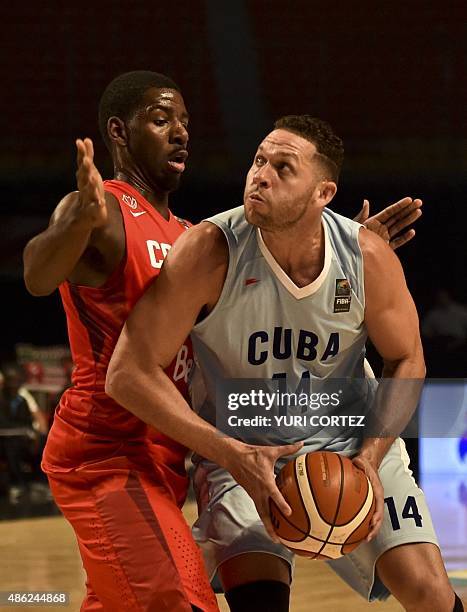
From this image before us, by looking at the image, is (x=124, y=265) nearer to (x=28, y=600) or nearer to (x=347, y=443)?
(x=347, y=443)

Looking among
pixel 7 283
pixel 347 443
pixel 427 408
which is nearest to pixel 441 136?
pixel 427 408

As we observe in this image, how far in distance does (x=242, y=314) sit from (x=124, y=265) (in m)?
0.34

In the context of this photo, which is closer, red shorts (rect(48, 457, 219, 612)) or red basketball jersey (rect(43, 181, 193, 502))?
red shorts (rect(48, 457, 219, 612))

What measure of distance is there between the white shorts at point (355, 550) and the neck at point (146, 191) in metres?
0.77

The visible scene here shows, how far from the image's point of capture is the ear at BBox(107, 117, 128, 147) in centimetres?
290

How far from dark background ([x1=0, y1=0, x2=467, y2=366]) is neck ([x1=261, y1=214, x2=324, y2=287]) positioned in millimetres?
5701

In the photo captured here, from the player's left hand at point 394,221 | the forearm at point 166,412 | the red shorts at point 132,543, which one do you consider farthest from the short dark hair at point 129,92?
the red shorts at point 132,543

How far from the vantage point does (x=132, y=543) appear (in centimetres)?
243

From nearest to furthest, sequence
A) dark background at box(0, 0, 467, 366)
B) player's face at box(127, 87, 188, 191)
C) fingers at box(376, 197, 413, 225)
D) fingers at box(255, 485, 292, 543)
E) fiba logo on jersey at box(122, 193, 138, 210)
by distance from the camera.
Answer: fingers at box(255, 485, 292, 543) → fiba logo on jersey at box(122, 193, 138, 210) → player's face at box(127, 87, 188, 191) → fingers at box(376, 197, 413, 225) → dark background at box(0, 0, 467, 366)

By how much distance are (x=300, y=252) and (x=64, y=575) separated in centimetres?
298

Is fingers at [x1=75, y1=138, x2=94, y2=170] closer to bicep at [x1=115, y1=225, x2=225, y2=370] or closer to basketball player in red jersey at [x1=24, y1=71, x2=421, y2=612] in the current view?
basketball player in red jersey at [x1=24, y1=71, x2=421, y2=612]

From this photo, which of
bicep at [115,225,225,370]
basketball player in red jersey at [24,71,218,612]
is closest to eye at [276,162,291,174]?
bicep at [115,225,225,370]

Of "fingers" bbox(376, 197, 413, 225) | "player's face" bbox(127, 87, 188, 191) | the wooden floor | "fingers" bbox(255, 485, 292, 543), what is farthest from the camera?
the wooden floor

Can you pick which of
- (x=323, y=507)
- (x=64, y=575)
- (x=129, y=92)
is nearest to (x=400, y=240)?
(x=129, y=92)
